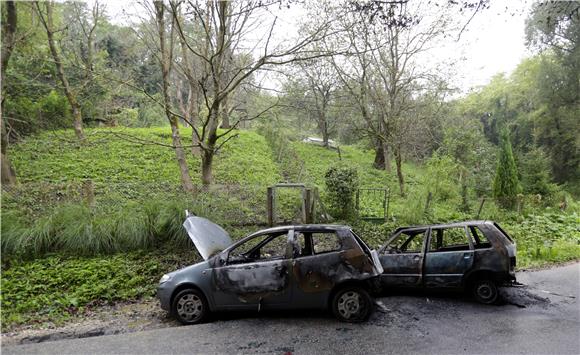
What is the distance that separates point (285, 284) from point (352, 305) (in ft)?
3.42

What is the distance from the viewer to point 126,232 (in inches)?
296

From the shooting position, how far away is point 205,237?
5.95 metres

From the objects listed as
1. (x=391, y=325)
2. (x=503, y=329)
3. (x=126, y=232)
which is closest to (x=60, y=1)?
(x=126, y=232)

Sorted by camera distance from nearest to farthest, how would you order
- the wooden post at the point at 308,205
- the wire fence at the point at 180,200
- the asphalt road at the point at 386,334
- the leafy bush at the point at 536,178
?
the asphalt road at the point at 386,334 → the wire fence at the point at 180,200 → the wooden post at the point at 308,205 → the leafy bush at the point at 536,178

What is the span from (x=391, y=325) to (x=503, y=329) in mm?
1531

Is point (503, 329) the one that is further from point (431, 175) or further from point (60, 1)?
point (60, 1)

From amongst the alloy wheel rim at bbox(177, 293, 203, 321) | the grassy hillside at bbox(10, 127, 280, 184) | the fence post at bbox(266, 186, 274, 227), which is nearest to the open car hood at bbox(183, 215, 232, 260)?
the alloy wheel rim at bbox(177, 293, 203, 321)

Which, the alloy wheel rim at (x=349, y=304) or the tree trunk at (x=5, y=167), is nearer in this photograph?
the alloy wheel rim at (x=349, y=304)

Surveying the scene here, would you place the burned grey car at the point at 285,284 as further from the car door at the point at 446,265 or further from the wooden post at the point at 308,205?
the wooden post at the point at 308,205

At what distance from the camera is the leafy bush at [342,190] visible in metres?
10.2

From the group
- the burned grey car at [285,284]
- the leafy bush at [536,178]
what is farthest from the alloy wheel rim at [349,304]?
the leafy bush at [536,178]

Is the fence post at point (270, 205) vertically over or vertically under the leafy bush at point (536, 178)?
under

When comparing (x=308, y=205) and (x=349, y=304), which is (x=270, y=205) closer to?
(x=308, y=205)

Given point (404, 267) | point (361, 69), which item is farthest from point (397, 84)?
point (404, 267)
